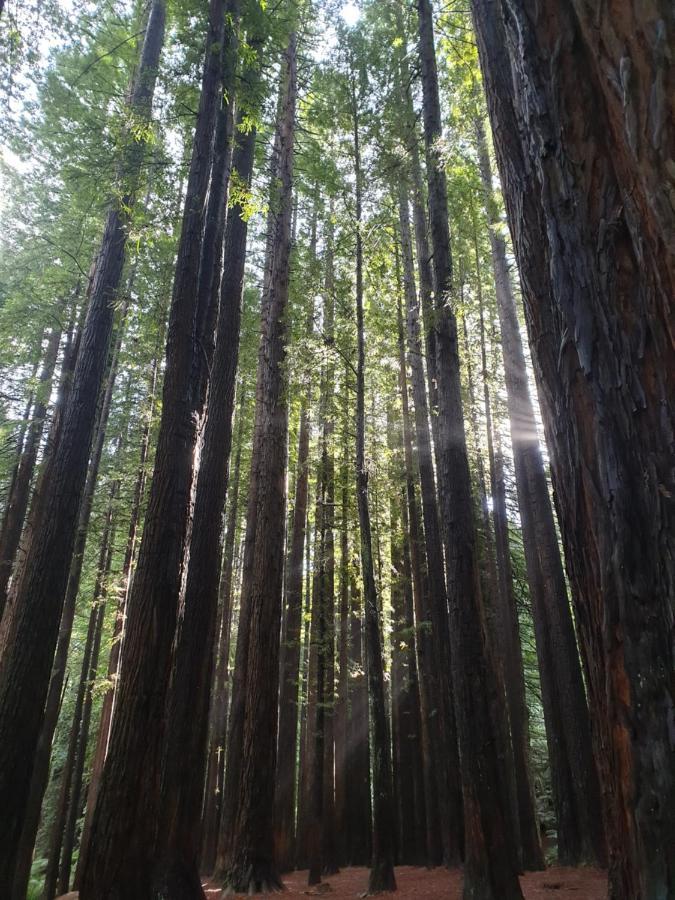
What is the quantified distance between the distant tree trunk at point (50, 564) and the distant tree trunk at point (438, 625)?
4922 millimetres

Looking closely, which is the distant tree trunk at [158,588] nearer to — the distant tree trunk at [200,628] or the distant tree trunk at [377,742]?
the distant tree trunk at [200,628]

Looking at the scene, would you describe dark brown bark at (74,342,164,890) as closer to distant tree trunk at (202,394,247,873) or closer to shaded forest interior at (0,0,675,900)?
shaded forest interior at (0,0,675,900)

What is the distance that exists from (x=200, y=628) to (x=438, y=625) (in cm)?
553

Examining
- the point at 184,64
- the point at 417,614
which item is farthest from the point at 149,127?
the point at 417,614

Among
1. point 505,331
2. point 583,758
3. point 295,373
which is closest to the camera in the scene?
point 583,758

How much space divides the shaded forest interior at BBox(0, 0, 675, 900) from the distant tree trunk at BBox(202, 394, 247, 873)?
15 centimetres

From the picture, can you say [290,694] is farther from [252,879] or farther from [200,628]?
[200,628]

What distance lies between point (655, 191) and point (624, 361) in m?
0.56

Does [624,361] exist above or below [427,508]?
below

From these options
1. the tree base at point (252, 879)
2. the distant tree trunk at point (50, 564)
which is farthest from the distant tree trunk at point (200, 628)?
the distant tree trunk at point (50, 564)

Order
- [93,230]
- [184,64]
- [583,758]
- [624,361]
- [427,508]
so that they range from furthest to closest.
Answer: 1. [93,230]
2. [427,508]
3. [583,758]
4. [184,64]
5. [624,361]

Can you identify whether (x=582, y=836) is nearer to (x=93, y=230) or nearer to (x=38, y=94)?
(x=93, y=230)

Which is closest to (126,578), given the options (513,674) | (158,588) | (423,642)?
(423,642)

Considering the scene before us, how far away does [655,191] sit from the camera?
183cm
